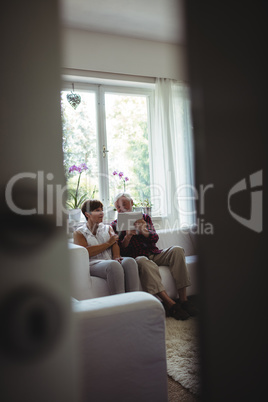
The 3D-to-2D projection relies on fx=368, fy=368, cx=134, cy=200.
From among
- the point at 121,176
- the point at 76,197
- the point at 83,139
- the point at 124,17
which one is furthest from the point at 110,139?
the point at 124,17

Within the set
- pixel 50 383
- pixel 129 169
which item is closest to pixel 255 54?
pixel 50 383

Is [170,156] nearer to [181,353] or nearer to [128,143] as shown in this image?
[128,143]

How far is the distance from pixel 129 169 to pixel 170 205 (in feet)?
2.19

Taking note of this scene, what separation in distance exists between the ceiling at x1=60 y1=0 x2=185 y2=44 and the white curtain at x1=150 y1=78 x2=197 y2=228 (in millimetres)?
622

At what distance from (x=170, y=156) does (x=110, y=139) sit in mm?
757

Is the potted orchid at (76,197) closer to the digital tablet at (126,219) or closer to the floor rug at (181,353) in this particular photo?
the digital tablet at (126,219)

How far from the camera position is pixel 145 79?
4445 mm

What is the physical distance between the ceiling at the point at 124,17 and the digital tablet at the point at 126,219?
5.23 feet

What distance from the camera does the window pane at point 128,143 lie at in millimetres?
4387

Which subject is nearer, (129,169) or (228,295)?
(228,295)

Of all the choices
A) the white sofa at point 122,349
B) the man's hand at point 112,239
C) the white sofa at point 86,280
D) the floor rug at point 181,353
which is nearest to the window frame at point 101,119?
the man's hand at point 112,239

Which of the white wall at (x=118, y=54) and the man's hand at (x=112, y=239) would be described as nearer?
the man's hand at (x=112, y=239)

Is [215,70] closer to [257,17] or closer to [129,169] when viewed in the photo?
[257,17]

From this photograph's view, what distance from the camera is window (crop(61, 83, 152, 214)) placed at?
4.16m
